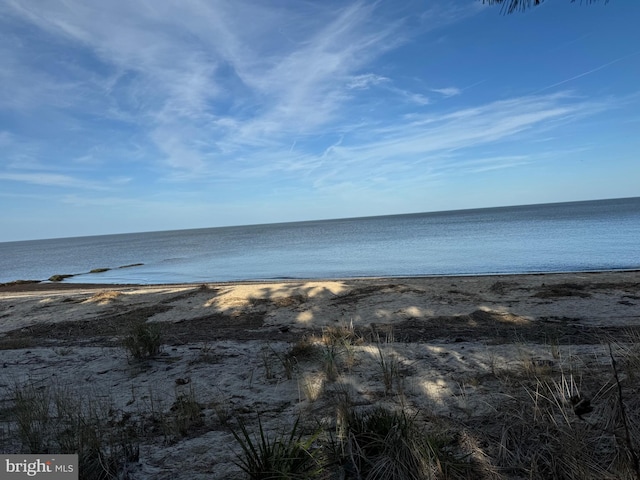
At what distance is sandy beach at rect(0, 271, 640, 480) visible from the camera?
289 cm

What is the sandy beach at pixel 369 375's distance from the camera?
2.89 meters

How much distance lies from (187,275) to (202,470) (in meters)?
28.6

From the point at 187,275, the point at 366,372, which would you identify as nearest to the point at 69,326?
the point at 366,372

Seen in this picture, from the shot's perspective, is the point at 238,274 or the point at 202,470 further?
the point at 238,274

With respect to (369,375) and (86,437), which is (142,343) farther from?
(369,375)

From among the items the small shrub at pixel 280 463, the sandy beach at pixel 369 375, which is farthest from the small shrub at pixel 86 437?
the small shrub at pixel 280 463

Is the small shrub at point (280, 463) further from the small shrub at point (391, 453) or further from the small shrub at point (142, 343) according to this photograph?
the small shrub at point (142, 343)

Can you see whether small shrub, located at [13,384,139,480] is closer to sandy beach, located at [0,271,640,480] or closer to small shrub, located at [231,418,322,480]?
sandy beach, located at [0,271,640,480]

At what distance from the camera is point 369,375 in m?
5.07

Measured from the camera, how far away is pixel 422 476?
8.06ft

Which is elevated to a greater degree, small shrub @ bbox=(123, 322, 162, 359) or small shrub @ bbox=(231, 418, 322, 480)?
small shrub @ bbox=(231, 418, 322, 480)

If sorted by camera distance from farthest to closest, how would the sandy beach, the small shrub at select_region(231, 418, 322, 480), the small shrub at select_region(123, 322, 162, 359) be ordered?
1. the small shrub at select_region(123, 322, 162, 359)
2. the sandy beach
3. the small shrub at select_region(231, 418, 322, 480)

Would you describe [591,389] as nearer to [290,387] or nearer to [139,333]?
[290,387]

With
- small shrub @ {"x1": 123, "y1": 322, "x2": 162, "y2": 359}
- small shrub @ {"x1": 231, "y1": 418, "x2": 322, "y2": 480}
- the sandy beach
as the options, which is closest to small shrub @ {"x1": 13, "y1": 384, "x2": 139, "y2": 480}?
the sandy beach
